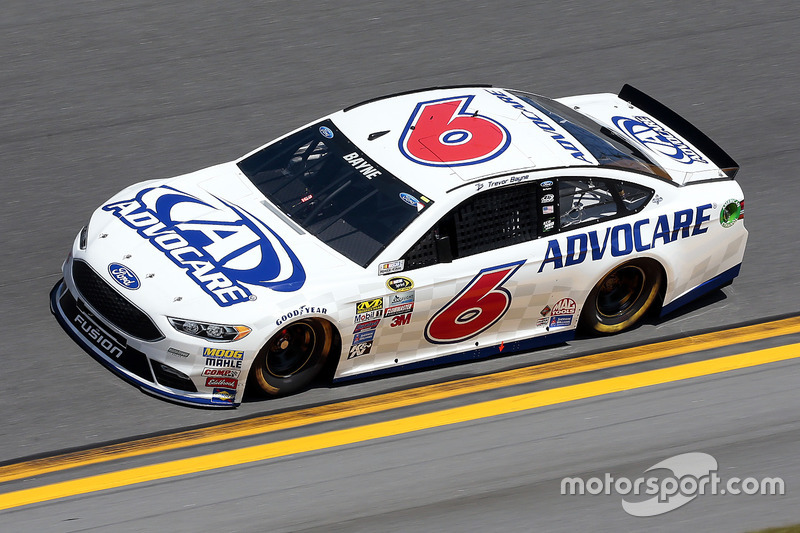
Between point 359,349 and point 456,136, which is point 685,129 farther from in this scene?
point 359,349

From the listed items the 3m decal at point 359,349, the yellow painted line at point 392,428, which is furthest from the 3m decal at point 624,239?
the 3m decal at point 359,349

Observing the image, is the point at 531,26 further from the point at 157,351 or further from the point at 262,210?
the point at 157,351

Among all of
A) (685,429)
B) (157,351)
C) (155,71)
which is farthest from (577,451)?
(155,71)

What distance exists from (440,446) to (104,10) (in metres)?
7.18

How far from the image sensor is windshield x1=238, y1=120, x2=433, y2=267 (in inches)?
278

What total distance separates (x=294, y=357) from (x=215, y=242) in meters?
0.91

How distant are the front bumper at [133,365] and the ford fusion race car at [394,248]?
0.01 metres

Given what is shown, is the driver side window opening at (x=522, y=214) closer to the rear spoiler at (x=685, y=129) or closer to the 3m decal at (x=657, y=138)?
→ the 3m decal at (x=657, y=138)

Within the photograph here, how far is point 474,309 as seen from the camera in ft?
23.7

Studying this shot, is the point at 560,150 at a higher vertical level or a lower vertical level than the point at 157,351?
higher

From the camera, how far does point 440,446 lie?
6.71 m

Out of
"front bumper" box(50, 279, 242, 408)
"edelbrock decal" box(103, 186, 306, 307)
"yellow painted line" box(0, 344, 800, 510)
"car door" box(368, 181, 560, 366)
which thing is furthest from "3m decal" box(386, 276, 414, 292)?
"front bumper" box(50, 279, 242, 408)

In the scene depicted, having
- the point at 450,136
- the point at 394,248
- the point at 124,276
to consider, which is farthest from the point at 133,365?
the point at 450,136

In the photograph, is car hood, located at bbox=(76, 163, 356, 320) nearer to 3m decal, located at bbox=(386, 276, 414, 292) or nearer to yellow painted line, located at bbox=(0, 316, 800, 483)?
3m decal, located at bbox=(386, 276, 414, 292)
